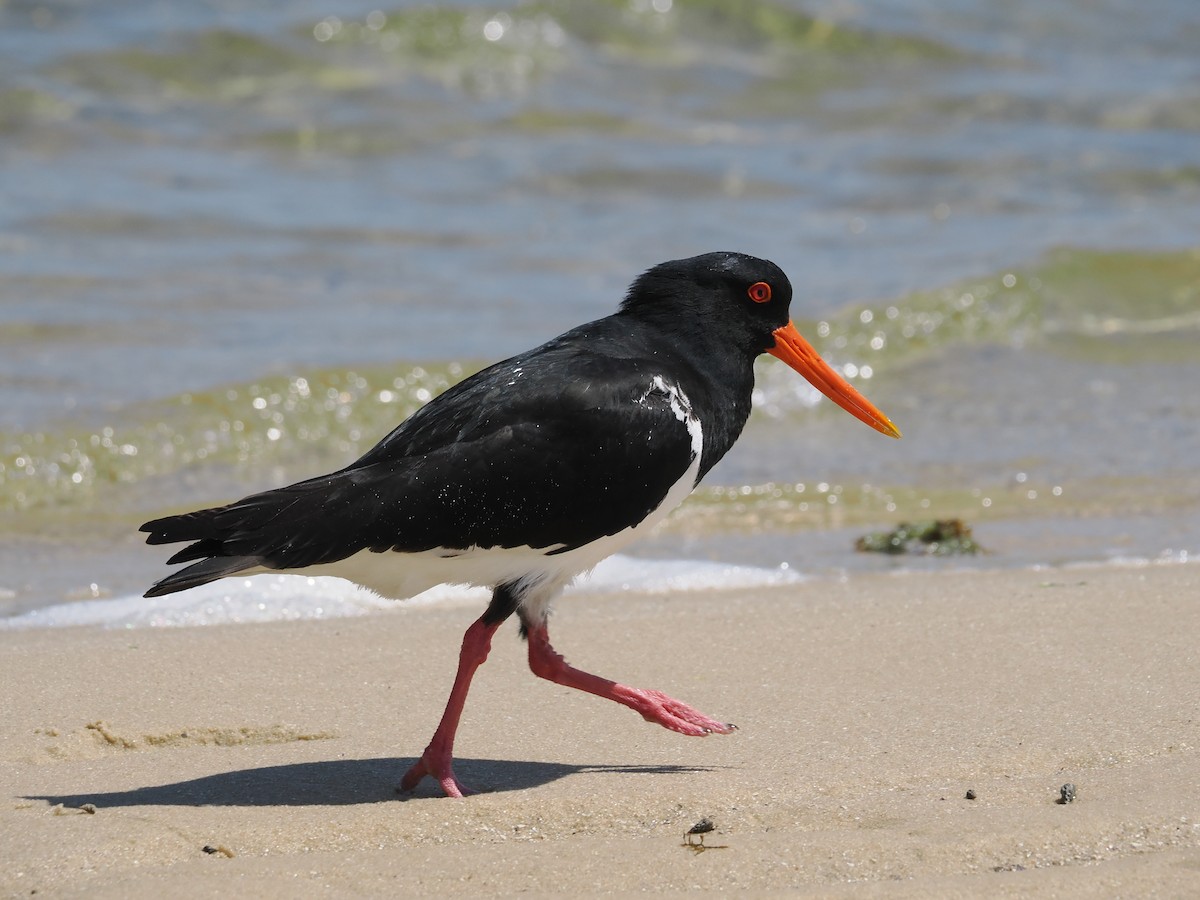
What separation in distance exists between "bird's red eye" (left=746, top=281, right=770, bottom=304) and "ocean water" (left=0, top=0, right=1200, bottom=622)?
2285 mm

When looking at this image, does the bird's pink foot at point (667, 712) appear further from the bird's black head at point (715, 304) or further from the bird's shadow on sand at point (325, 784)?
the bird's black head at point (715, 304)

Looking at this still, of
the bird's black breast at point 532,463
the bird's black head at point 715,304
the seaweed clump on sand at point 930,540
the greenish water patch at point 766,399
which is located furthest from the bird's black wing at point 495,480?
the greenish water patch at point 766,399

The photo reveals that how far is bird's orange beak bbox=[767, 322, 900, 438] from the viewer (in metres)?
5.72

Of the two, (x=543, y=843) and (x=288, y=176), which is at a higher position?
(x=288, y=176)

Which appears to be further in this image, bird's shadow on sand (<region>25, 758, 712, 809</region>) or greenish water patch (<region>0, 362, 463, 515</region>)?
greenish water patch (<region>0, 362, 463, 515</region>)

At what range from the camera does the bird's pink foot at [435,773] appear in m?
4.76

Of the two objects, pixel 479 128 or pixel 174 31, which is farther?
pixel 174 31

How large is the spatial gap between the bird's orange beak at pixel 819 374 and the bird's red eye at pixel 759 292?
6.1 inches

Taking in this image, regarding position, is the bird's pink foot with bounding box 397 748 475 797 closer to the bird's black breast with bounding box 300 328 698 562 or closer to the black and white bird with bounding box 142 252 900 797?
the black and white bird with bounding box 142 252 900 797

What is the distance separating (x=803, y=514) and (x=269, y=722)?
4.14 meters


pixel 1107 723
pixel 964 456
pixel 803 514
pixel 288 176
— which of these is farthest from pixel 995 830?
pixel 288 176

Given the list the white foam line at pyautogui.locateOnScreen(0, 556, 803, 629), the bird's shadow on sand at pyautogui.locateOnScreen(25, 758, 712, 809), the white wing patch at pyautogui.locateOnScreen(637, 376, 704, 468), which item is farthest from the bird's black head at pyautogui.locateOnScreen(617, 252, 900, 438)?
the white foam line at pyautogui.locateOnScreen(0, 556, 803, 629)

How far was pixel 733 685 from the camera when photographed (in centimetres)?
577

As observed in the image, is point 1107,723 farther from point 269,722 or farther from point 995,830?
point 269,722
